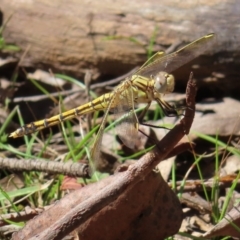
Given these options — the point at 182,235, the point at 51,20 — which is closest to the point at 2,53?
the point at 51,20

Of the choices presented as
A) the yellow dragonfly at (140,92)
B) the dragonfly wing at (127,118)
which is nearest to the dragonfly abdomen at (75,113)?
the yellow dragonfly at (140,92)

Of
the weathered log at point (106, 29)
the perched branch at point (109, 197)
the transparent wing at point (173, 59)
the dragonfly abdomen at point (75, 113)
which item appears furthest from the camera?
the weathered log at point (106, 29)

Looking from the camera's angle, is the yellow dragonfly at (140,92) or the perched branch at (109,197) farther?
the yellow dragonfly at (140,92)

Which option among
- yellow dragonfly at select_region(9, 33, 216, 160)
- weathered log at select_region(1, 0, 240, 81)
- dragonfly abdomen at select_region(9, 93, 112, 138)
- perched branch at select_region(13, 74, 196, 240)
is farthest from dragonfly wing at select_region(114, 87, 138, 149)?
weathered log at select_region(1, 0, 240, 81)

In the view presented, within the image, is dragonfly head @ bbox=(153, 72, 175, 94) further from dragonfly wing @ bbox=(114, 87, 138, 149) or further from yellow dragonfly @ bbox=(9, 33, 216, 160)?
dragonfly wing @ bbox=(114, 87, 138, 149)

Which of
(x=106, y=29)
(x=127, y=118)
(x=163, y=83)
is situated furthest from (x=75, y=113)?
(x=106, y=29)

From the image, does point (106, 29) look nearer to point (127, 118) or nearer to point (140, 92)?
point (140, 92)

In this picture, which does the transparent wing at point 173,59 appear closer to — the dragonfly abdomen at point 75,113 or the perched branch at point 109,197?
the dragonfly abdomen at point 75,113
